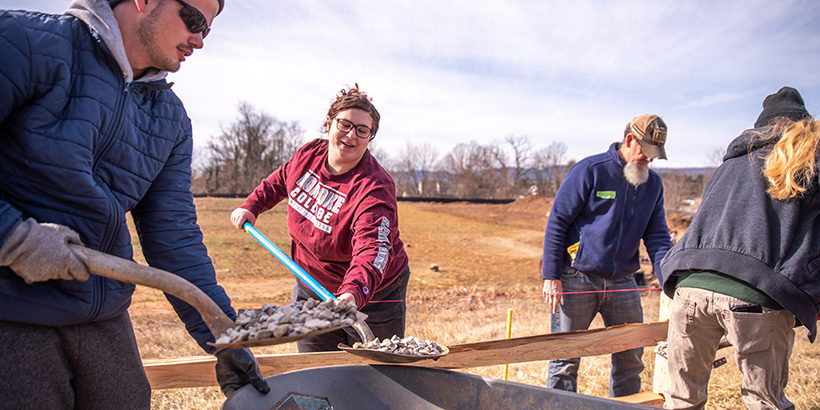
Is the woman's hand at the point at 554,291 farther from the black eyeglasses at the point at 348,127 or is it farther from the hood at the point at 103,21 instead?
the hood at the point at 103,21

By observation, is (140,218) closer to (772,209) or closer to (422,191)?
(772,209)

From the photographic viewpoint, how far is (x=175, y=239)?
169cm

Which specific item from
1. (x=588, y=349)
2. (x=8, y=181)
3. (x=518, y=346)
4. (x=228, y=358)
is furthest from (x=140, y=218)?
(x=588, y=349)

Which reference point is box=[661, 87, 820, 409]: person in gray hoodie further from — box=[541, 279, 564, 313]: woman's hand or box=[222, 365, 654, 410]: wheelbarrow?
box=[222, 365, 654, 410]: wheelbarrow

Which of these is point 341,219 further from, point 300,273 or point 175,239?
point 175,239

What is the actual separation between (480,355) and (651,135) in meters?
1.79

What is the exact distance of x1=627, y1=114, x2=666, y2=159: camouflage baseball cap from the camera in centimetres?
304

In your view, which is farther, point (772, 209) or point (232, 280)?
point (232, 280)

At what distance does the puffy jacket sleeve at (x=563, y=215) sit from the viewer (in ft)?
10.3

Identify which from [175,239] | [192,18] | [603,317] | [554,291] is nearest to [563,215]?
[554,291]

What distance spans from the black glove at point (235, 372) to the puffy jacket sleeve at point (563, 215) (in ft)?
6.92

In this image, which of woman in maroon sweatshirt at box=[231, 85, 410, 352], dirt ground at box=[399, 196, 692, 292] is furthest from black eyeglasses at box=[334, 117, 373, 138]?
dirt ground at box=[399, 196, 692, 292]

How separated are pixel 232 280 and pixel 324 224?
6420mm

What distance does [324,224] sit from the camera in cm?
249
